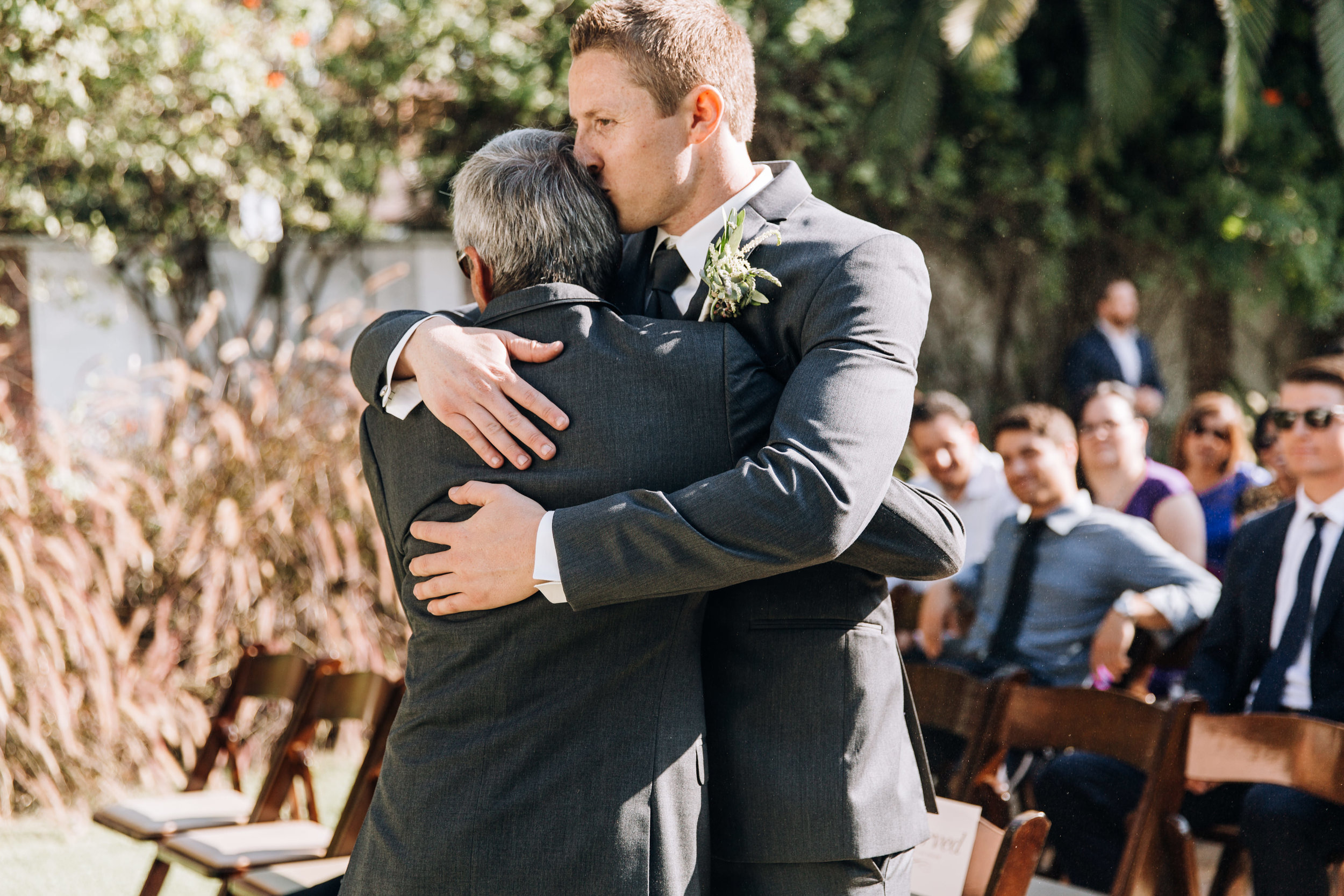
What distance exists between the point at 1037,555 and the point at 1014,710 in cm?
112

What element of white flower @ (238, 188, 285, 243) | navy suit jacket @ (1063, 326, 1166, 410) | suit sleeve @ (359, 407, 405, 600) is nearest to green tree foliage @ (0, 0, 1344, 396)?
white flower @ (238, 188, 285, 243)

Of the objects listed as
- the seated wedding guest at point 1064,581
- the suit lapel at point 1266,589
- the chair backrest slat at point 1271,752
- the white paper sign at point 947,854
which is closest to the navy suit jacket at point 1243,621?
the suit lapel at point 1266,589

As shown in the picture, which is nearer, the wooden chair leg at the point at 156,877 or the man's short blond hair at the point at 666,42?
the man's short blond hair at the point at 666,42

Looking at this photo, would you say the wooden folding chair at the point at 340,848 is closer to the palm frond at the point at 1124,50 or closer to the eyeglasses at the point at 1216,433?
the eyeglasses at the point at 1216,433

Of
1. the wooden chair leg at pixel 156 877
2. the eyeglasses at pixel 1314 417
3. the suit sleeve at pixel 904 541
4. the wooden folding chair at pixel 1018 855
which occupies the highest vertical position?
the eyeglasses at pixel 1314 417

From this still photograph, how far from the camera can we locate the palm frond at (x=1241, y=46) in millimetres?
7602

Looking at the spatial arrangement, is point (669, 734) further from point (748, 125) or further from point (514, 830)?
point (748, 125)

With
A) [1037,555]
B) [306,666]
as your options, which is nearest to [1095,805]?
[1037,555]

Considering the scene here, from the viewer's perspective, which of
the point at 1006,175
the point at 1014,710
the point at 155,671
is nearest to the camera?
the point at 1014,710

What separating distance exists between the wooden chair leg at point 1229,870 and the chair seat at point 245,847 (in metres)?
2.45

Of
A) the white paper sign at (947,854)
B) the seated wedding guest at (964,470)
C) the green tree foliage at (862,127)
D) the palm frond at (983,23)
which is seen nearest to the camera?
the white paper sign at (947,854)

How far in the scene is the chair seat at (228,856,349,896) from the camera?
309cm

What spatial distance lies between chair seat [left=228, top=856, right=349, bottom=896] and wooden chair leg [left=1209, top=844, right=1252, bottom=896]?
2323mm

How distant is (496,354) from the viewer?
5.22ft
